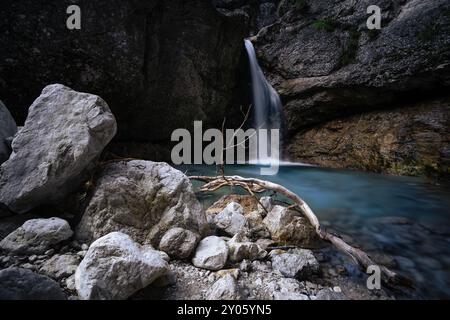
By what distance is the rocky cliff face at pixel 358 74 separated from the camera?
7.14m

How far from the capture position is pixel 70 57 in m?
5.96

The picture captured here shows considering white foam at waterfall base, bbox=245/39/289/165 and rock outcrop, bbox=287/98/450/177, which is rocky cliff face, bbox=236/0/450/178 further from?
white foam at waterfall base, bbox=245/39/289/165

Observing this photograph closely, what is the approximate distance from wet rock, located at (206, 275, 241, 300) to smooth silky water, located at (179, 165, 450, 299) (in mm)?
1396

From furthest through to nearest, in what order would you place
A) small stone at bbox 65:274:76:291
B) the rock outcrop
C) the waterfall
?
the waterfall
the rock outcrop
small stone at bbox 65:274:76:291

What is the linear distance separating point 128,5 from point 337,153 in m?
8.03

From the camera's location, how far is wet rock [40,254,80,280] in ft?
5.79

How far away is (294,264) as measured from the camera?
2168 mm

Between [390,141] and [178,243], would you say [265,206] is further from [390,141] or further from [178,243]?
[390,141]

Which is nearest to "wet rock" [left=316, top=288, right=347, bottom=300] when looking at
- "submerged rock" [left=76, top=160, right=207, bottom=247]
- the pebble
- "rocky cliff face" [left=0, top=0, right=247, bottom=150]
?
"submerged rock" [left=76, top=160, right=207, bottom=247]

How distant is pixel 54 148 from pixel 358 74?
8986mm
